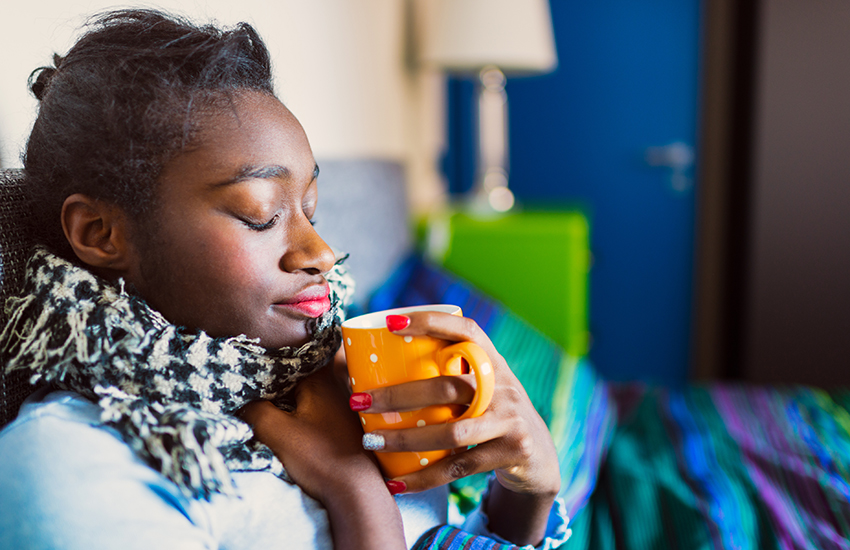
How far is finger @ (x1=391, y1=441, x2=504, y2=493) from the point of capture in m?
0.46

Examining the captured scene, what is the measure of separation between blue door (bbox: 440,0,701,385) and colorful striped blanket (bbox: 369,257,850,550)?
1.22m

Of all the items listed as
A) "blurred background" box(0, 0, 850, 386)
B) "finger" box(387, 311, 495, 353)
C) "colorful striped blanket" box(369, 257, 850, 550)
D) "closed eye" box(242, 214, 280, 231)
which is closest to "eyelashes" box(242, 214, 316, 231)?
"closed eye" box(242, 214, 280, 231)

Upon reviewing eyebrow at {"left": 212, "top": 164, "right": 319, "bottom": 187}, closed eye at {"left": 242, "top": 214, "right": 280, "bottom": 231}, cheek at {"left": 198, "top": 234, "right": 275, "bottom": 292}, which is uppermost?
eyebrow at {"left": 212, "top": 164, "right": 319, "bottom": 187}

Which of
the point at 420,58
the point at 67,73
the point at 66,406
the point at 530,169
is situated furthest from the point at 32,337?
the point at 530,169

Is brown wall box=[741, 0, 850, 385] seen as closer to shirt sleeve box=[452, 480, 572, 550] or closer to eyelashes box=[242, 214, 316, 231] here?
shirt sleeve box=[452, 480, 572, 550]

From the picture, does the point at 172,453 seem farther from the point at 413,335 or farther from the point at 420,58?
the point at 420,58

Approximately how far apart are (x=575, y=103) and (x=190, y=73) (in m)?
2.45

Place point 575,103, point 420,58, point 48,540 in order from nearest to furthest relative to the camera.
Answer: point 48,540, point 420,58, point 575,103

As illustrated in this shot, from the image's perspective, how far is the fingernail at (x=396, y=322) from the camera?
16.6 inches

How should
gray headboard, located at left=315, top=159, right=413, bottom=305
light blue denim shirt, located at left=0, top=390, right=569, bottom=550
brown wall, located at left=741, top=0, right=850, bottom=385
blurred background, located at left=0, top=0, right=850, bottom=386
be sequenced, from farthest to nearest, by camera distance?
brown wall, located at left=741, top=0, right=850, bottom=385, blurred background, located at left=0, top=0, right=850, bottom=386, gray headboard, located at left=315, top=159, right=413, bottom=305, light blue denim shirt, located at left=0, top=390, right=569, bottom=550

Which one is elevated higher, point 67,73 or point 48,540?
point 67,73

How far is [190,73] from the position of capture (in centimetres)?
42

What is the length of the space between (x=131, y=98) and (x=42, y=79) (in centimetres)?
13

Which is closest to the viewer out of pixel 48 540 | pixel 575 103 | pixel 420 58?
pixel 48 540
